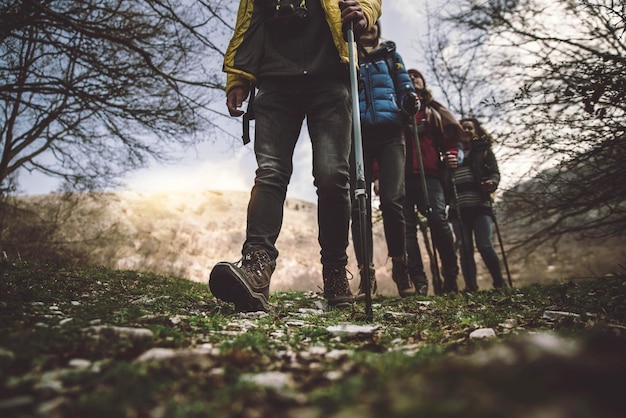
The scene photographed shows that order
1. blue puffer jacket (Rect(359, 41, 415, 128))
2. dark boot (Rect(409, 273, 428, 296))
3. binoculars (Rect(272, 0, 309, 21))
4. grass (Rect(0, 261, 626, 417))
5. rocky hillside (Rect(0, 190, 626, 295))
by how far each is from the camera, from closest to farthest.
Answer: grass (Rect(0, 261, 626, 417)) < binoculars (Rect(272, 0, 309, 21)) < blue puffer jacket (Rect(359, 41, 415, 128)) < dark boot (Rect(409, 273, 428, 296)) < rocky hillside (Rect(0, 190, 626, 295))

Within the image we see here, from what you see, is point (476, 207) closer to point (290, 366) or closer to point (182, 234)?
point (290, 366)

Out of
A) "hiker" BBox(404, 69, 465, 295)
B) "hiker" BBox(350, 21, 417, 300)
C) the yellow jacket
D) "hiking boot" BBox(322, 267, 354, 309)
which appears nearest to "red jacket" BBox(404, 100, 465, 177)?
"hiker" BBox(404, 69, 465, 295)

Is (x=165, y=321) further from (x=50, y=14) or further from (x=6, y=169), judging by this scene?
(x=6, y=169)

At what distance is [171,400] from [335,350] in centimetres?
69

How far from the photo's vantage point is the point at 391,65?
14.7ft

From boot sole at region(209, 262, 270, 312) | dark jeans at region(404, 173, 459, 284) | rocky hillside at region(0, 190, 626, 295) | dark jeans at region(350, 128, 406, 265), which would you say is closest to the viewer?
boot sole at region(209, 262, 270, 312)

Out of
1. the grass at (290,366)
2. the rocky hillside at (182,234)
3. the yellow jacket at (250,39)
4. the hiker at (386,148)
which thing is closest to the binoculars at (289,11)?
the yellow jacket at (250,39)

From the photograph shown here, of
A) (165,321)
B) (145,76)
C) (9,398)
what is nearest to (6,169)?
(145,76)

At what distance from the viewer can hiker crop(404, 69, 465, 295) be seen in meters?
4.83

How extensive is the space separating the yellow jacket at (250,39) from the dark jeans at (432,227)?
2.67m

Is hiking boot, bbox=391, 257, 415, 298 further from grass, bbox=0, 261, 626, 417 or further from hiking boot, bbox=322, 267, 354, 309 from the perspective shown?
grass, bbox=0, 261, 626, 417

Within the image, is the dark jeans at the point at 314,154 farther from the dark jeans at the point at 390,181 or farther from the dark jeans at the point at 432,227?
the dark jeans at the point at 432,227

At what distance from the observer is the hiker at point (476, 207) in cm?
558

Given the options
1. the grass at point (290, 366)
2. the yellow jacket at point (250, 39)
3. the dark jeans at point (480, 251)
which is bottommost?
the grass at point (290, 366)
